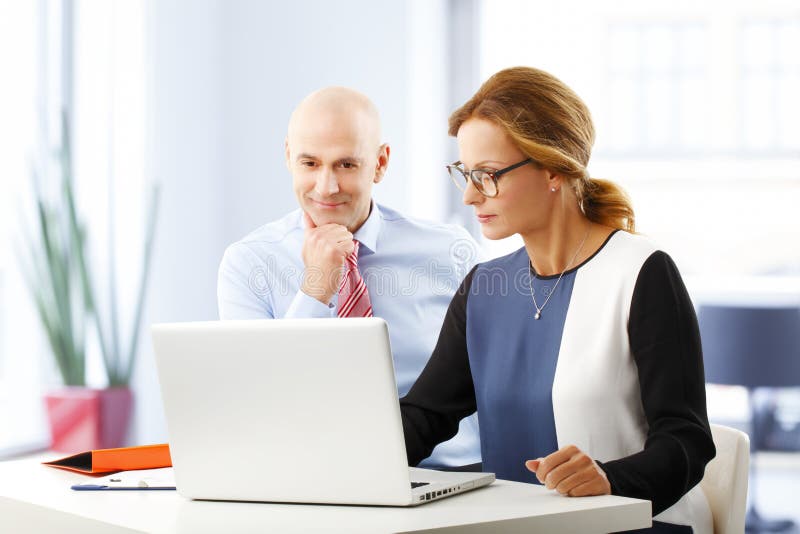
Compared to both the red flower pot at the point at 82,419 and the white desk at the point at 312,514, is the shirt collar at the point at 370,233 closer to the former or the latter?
the white desk at the point at 312,514

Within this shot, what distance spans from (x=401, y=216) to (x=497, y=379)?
68 cm

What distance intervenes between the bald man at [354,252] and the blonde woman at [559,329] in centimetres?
29

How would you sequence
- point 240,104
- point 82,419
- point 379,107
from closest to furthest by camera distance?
1. point 82,419
2. point 379,107
3. point 240,104

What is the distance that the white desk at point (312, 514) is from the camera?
1.21m

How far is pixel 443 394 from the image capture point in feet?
6.15

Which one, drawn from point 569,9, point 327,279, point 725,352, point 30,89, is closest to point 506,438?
point 327,279

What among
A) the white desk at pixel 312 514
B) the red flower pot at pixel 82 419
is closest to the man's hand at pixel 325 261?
the white desk at pixel 312 514

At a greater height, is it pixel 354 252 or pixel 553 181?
pixel 553 181

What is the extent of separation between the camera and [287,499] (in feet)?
4.46

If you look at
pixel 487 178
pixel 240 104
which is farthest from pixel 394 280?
pixel 240 104

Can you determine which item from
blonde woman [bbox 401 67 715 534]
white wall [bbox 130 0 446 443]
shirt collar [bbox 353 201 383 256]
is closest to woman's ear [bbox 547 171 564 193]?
blonde woman [bbox 401 67 715 534]

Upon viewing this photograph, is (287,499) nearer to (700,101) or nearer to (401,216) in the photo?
(401,216)

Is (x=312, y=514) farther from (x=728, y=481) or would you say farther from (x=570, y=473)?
(x=728, y=481)

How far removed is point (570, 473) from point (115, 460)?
784 millimetres
